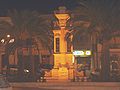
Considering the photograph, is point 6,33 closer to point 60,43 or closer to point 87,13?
point 60,43

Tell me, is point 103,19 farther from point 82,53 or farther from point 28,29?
point 82,53

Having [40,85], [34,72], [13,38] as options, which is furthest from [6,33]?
[40,85]

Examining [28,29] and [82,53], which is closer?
[28,29]

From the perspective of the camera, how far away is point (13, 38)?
46.4 metres

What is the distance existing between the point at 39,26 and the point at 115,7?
24.1 feet

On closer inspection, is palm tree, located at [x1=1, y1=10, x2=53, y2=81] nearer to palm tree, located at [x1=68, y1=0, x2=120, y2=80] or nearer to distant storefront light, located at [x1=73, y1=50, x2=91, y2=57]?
palm tree, located at [x1=68, y1=0, x2=120, y2=80]

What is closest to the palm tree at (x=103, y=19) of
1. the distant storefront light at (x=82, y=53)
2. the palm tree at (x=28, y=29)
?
the palm tree at (x=28, y=29)

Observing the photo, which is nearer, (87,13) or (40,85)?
(40,85)

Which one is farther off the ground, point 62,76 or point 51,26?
point 51,26

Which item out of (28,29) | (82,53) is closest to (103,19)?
(28,29)

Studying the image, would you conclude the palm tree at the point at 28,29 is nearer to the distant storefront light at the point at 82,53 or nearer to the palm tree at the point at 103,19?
the palm tree at the point at 103,19

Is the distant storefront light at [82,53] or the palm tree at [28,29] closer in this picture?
the palm tree at [28,29]

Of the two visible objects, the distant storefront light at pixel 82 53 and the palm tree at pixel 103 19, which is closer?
the palm tree at pixel 103 19

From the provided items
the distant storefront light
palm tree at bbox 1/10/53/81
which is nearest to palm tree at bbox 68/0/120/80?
palm tree at bbox 1/10/53/81
